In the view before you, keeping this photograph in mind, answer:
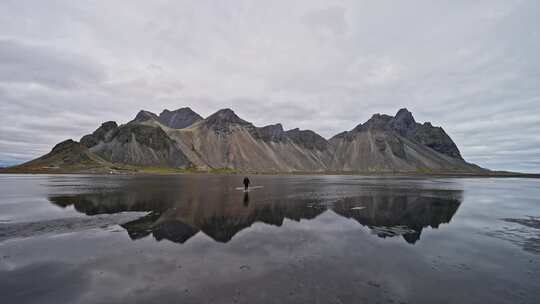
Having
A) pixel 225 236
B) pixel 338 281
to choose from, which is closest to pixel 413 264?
pixel 338 281

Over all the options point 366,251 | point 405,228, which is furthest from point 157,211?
point 405,228

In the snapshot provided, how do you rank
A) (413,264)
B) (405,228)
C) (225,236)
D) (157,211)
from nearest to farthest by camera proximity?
(413,264)
(225,236)
(405,228)
(157,211)

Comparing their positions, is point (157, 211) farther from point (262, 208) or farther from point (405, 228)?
point (405, 228)

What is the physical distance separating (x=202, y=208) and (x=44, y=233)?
12.9m

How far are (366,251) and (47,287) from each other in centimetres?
1447

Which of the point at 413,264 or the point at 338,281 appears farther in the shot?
the point at 413,264

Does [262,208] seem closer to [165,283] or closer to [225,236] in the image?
[225,236]

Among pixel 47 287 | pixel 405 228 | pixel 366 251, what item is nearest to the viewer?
pixel 47 287

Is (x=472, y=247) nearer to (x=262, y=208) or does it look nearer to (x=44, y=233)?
(x=262, y=208)

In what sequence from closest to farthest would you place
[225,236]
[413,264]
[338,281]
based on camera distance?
[338,281]
[413,264]
[225,236]

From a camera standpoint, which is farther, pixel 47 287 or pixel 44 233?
pixel 44 233

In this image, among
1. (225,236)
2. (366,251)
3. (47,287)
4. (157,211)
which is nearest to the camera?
(47,287)

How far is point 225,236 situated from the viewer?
57.3ft

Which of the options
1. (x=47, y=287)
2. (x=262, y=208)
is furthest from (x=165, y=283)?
(x=262, y=208)
